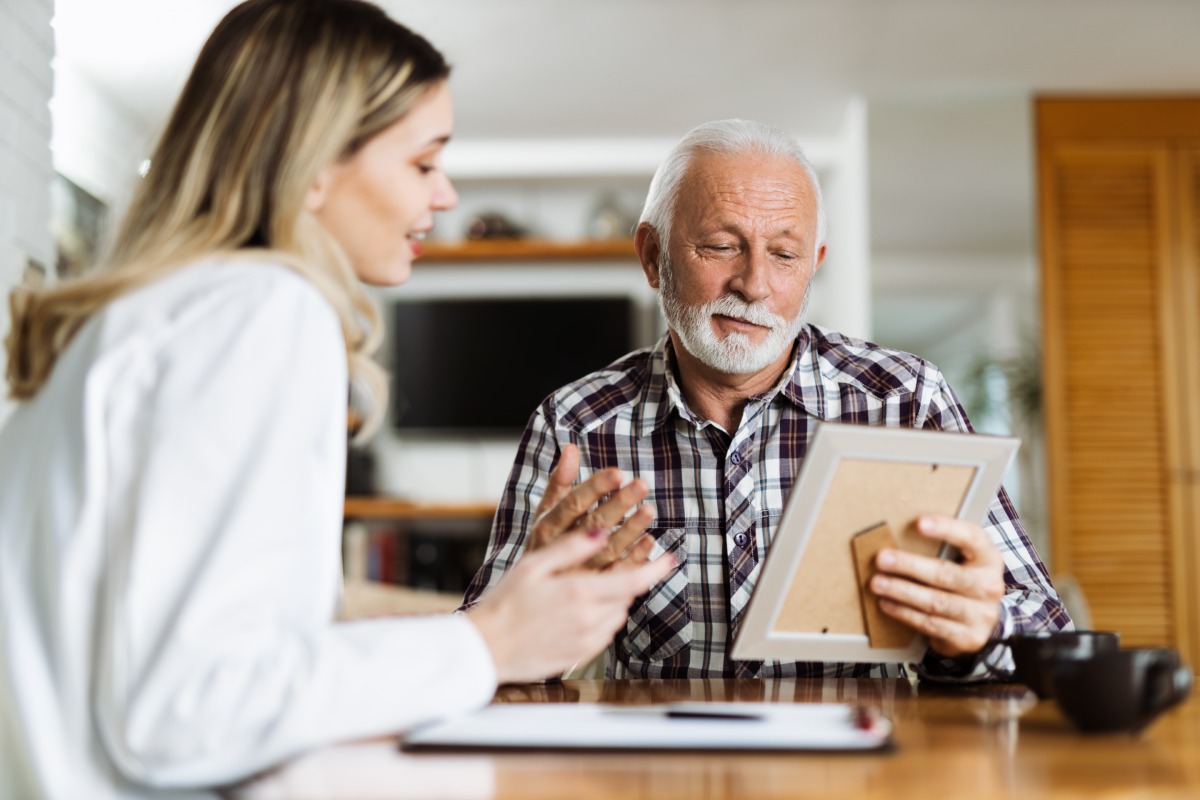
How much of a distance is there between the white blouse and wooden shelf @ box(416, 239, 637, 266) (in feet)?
16.3

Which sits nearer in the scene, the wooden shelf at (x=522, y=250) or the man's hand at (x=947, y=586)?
the man's hand at (x=947, y=586)

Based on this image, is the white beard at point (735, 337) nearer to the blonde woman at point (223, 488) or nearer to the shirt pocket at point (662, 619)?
the shirt pocket at point (662, 619)

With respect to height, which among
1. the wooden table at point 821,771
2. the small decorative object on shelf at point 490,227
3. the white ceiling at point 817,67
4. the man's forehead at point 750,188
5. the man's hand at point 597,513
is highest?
the white ceiling at point 817,67

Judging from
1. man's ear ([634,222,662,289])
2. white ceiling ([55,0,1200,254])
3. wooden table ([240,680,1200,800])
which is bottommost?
wooden table ([240,680,1200,800])

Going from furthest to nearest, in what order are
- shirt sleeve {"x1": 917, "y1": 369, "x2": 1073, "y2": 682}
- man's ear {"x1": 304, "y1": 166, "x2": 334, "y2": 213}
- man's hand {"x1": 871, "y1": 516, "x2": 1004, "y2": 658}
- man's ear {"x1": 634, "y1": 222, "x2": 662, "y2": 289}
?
man's ear {"x1": 634, "y1": 222, "x2": 662, "y2": 289}, shirt sleeve {"x1": 917, "y1": 369, "x2": 1073, "y2": 682}, man's hand {"x1": 871, "y1": 516, "x2": 1004, "y2": 658}, man's ear {"x1": 304, "y1": 166, "x2": 334, "y2": 213}

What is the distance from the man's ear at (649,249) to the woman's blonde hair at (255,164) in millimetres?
1019

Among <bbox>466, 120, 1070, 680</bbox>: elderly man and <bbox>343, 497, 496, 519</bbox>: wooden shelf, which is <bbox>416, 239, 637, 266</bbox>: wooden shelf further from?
<bbox>466, 120, 1070, 680</bbox>: elderly man

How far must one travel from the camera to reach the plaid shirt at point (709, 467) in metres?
1.62

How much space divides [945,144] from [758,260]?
394 cm

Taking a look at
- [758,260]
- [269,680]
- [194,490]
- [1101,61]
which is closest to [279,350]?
[194,490]

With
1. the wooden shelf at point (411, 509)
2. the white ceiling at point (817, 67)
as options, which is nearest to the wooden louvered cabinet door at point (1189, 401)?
the white ceiling at point (817, 67)

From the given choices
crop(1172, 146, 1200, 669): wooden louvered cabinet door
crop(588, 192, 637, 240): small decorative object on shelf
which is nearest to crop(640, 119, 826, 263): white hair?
crop(1172, 146, 1200, 669): wooden louvered cabinet door

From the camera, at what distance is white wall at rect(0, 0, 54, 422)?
8.11 ft

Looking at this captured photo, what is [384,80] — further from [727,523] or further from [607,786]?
[727,523]
